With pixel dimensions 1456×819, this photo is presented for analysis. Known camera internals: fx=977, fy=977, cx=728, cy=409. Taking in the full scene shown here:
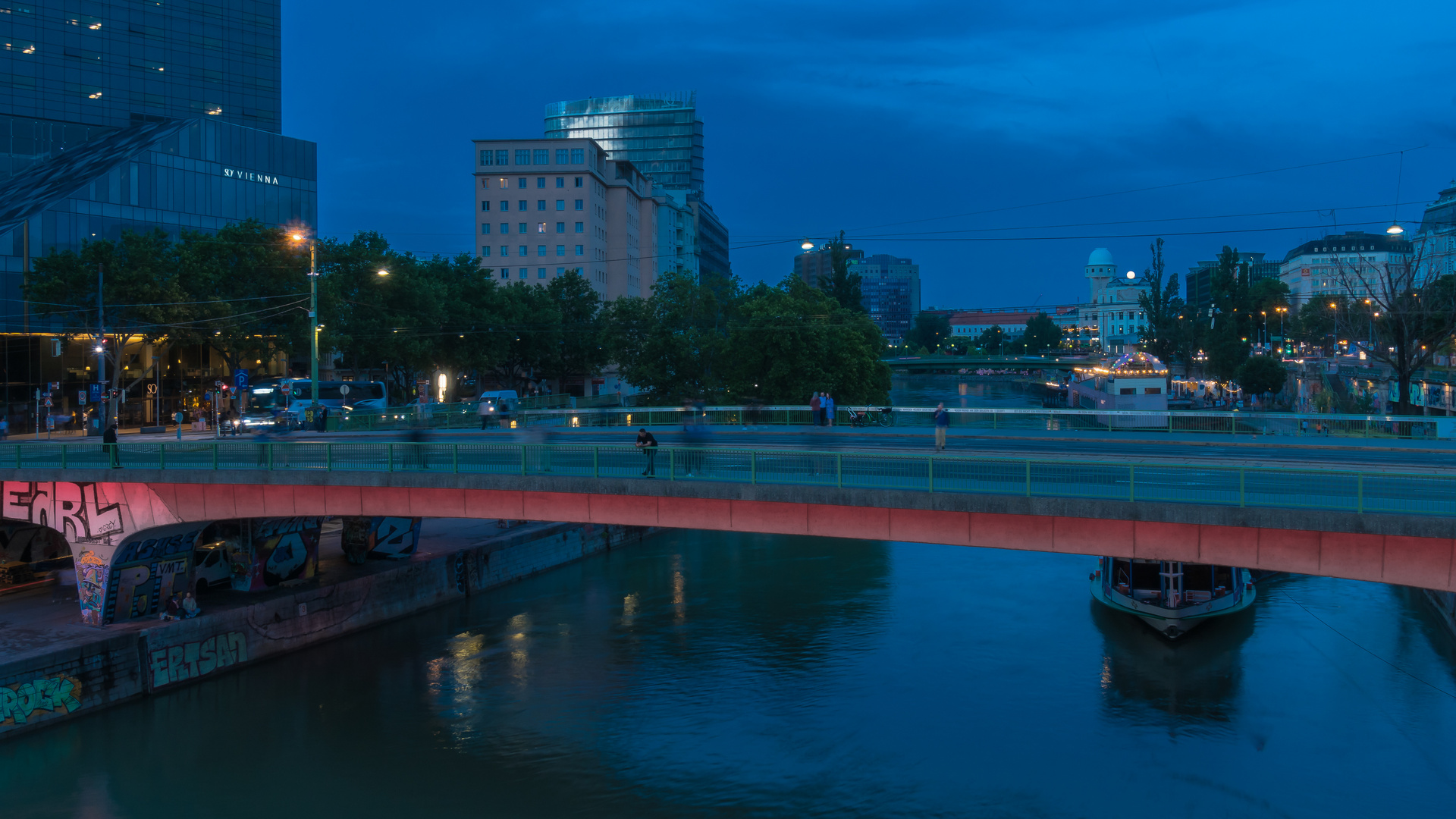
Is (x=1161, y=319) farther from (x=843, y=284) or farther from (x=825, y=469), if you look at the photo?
(x=825, y=469)

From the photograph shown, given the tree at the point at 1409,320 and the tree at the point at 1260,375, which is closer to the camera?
the tree at the point at 1409,320

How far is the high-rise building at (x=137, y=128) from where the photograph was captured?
59.6 metres

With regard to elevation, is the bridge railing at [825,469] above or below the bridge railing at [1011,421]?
below

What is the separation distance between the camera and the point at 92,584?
26.9m

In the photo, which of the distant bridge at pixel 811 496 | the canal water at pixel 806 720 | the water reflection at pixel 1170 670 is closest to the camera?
the distant bridge at pixel 811 496

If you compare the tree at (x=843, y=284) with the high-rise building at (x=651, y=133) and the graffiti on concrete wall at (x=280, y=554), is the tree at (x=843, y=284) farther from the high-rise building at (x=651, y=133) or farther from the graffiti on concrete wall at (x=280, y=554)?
the high-rise building at (x=651, y=133)

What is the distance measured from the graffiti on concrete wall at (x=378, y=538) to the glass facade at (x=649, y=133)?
151m

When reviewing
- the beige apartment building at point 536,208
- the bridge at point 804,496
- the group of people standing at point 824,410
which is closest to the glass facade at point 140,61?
the beige apartment building at point 536,208

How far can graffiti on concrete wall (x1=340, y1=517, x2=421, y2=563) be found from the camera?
35.2 metres

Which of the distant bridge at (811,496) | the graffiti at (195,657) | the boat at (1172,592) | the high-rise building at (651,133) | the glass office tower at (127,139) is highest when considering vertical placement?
the high-rise building at (651,133)

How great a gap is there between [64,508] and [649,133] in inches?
6620

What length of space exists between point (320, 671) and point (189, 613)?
4.04 m

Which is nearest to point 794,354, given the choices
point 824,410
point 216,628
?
point 824,410

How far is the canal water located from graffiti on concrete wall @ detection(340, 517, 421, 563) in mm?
2987
